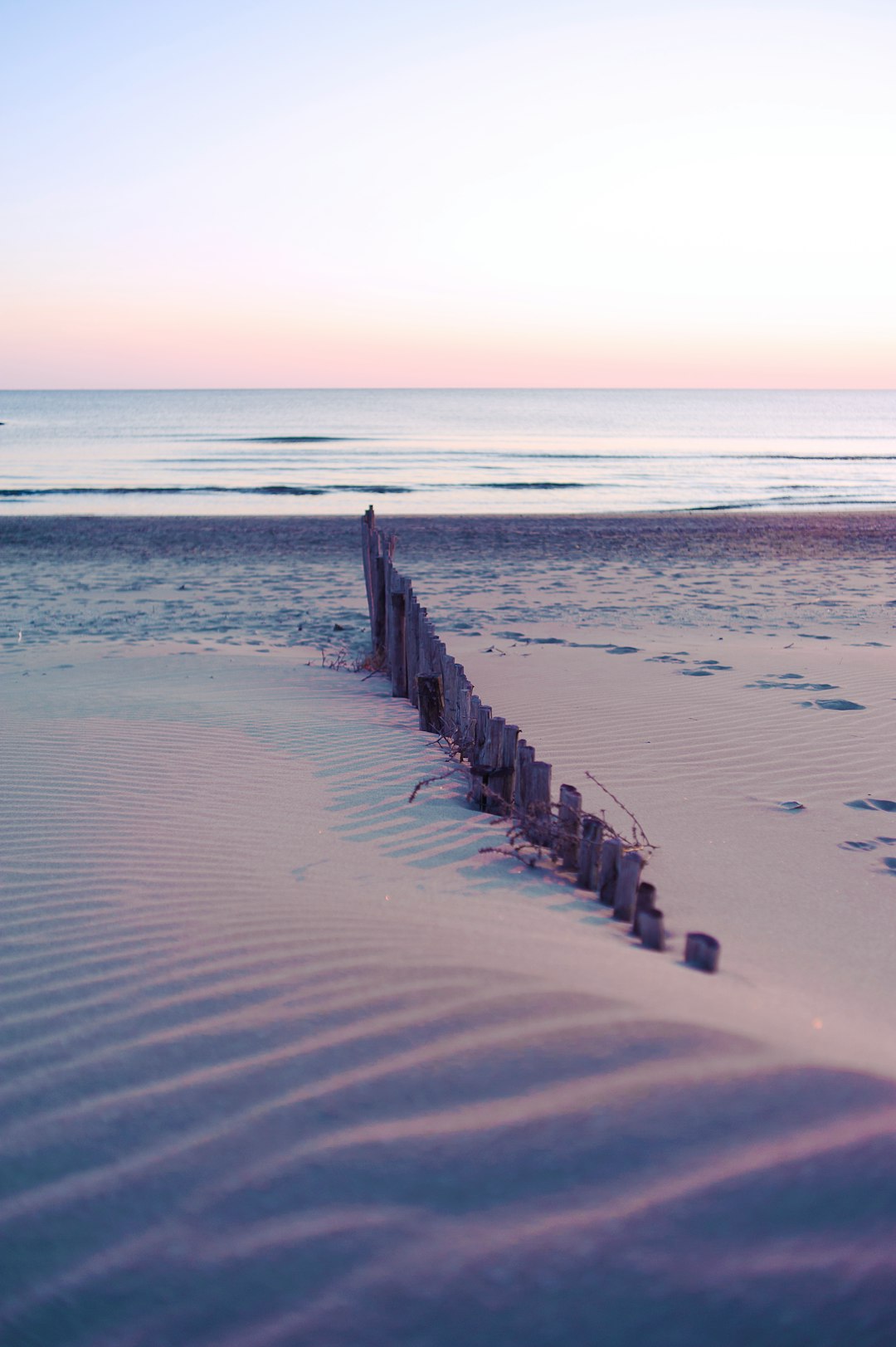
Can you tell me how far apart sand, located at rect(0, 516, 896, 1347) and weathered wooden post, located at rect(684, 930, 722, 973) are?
0.05 m

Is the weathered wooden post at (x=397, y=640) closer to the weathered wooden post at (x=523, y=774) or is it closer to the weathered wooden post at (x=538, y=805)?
the weathered wooden post at (x=523, y=774)

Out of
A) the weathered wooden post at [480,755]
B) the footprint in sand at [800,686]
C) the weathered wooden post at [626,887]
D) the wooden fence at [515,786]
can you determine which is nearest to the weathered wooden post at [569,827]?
the wooden fence at [515,786]

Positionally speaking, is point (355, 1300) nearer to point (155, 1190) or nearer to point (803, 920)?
point (155, 1190)

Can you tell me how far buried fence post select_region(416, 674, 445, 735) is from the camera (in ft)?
18.9

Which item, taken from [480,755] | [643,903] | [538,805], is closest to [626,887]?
[643,903]

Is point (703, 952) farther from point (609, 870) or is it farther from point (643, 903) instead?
point (609, 870)

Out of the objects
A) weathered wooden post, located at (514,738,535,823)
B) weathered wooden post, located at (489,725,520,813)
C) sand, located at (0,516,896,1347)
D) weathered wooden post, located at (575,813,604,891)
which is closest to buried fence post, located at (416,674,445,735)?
sand, located at (0,516,896,1347)

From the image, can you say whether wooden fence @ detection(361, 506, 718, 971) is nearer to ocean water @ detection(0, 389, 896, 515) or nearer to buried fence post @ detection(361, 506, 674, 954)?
buried fence post @ detection(361, 506, 674, 954)

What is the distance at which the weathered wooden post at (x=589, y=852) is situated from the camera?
3.51 m

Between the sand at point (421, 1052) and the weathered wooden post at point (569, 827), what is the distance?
0.17 m

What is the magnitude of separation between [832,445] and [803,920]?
165 feet

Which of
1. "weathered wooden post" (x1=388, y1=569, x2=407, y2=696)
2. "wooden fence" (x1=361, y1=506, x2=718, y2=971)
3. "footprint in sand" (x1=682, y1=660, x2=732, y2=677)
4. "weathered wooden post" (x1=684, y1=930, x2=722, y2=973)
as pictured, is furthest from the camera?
"footprint in sand" (x1=682, y1=660, x2=732, y2=677)

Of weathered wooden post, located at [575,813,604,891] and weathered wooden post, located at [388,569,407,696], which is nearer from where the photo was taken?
weathered wooden post, located at [575,813,604,891]

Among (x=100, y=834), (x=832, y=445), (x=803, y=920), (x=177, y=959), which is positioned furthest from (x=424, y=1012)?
(x=832, y=445)
